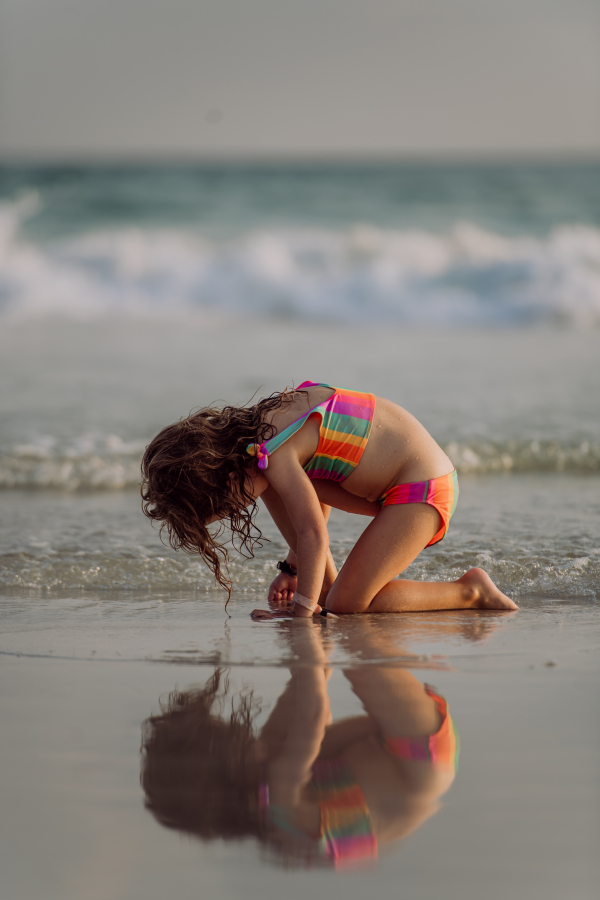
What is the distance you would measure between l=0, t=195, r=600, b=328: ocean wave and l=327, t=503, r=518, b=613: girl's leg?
964cm

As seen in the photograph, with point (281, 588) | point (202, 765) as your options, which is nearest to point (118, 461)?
point (281, 588)

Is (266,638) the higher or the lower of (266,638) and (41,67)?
the lower

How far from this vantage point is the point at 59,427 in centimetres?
648

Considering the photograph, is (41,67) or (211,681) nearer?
(211,681)

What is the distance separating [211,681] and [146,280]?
12.4 metres

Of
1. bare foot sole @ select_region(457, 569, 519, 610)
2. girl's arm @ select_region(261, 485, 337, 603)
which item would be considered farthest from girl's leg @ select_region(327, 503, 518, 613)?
girl's arm @ select_region(261, 485, 337, 603)

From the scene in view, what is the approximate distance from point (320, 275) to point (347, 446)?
11.6m

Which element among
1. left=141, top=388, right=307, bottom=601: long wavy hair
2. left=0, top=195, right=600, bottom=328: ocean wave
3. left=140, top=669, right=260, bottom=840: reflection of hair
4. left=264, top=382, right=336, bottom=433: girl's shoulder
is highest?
left=0, top=195, right=600, bottom=328: ocean wave

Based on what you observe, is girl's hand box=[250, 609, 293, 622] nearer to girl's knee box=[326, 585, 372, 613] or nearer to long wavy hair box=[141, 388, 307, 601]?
girl's knee box=[326, 585, 372, 613]

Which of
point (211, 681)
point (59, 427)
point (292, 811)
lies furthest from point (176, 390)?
point (292, 811)

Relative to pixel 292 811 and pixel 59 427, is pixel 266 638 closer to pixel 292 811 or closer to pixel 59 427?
pixel 292 811

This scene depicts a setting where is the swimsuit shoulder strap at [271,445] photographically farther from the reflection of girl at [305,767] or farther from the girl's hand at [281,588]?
the reflection of girl at [305,767]

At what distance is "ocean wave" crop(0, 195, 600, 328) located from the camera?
12.6m

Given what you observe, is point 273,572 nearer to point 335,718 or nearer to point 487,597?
point 487,597
